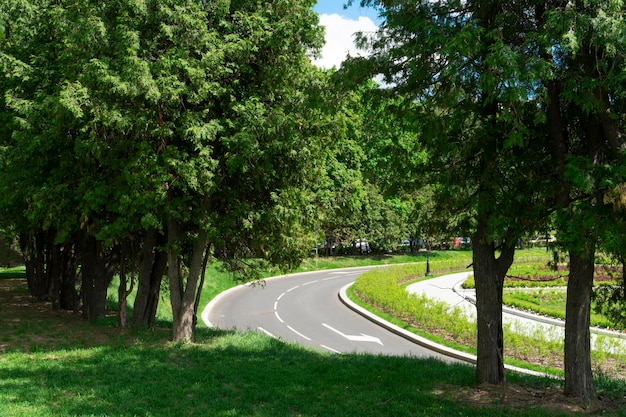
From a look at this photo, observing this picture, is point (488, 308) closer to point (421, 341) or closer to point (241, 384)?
point (241, 384)

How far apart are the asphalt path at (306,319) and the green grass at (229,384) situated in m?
4.09

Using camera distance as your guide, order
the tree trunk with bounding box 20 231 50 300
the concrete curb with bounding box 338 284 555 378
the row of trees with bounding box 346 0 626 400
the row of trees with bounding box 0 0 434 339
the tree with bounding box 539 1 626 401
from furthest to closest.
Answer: the tree trunk with bounding box 20 231 50 300
the concrete curb with bounding box 338 284 555 378
the row of trees with bounding box 0 0 434 339
the row of trees with bounding box 346 0 626 400
the tree with bounding box 539 1 626 401

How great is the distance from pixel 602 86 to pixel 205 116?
6.92m

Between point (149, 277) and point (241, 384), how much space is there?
6.71 meters

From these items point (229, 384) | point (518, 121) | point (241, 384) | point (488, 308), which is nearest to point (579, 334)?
point (488, 308)

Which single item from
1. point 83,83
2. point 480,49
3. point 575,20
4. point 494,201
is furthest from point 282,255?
point 575,20

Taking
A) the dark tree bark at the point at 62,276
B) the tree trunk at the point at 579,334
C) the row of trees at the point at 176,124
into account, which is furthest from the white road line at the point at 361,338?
the tree trunk at the point at 579,334

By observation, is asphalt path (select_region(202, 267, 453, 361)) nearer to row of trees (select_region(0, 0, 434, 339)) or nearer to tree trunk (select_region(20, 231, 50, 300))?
row of trees (select_region(0, 0, 434, 339))

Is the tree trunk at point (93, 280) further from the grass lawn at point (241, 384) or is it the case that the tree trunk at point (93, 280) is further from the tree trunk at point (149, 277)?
the grass lawn at point (241, 384)

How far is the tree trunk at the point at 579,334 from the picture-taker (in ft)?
24.5

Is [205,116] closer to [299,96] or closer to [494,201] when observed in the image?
[299,96]

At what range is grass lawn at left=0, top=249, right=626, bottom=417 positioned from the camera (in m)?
7.19

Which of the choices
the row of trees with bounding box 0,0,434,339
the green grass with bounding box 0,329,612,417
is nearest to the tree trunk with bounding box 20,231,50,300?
the row of trees with bounding box 0,0,434,339

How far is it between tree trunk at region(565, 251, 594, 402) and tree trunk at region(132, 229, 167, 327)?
31.6ft
